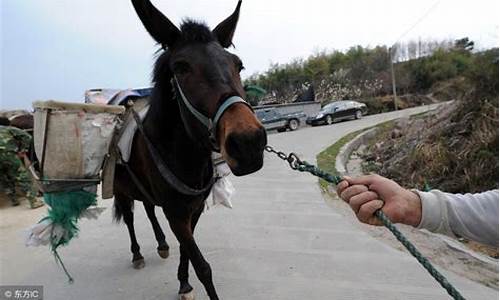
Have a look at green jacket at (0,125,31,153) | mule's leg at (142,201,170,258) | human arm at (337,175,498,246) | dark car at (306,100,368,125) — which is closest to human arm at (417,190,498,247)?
human arm at (337,175,498,246)

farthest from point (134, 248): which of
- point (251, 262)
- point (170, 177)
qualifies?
point (170, 177)

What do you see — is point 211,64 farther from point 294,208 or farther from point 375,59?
point 375,59

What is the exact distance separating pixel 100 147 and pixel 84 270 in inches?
56.0

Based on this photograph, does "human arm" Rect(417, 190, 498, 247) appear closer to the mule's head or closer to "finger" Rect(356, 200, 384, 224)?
"finger" Rect(356, 200, 384, 224)

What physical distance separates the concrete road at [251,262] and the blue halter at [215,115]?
1599mm

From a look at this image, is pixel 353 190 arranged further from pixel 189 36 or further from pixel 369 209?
pixel 189 36

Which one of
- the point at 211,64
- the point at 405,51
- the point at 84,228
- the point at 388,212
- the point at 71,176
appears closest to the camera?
the point at 388,212

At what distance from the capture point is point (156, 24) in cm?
182

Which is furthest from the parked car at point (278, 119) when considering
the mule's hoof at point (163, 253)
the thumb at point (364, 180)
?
the thumb at point (364, 180)

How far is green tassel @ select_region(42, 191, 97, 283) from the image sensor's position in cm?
258

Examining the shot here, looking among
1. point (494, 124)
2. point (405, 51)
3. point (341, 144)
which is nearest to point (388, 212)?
point (494, 124)

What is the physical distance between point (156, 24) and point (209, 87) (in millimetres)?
596

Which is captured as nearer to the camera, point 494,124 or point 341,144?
point 494,124

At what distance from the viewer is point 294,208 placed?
4.65m
